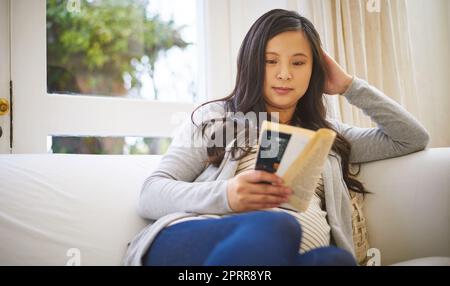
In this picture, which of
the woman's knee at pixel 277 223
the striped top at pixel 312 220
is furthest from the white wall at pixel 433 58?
the woman's knee at pixel 277 223

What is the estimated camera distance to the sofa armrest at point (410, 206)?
1.06 meters

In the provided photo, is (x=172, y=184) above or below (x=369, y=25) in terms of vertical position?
below

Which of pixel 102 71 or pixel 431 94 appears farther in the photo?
pixel 431 94

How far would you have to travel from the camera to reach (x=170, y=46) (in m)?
1.82

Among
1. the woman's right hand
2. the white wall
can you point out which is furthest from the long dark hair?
the white wall

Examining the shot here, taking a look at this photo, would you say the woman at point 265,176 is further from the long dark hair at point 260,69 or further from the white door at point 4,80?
the white door at point 4,80

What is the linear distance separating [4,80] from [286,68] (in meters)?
1.01

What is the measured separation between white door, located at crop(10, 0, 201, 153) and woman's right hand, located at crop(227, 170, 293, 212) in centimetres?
93

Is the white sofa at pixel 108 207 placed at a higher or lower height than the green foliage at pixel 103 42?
lower

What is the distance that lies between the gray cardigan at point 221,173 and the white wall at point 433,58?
2.92 ft

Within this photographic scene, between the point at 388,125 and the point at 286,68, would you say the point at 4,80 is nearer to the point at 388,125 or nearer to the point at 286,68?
the point at 286,68

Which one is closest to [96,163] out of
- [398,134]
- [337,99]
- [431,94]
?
[398,134]
